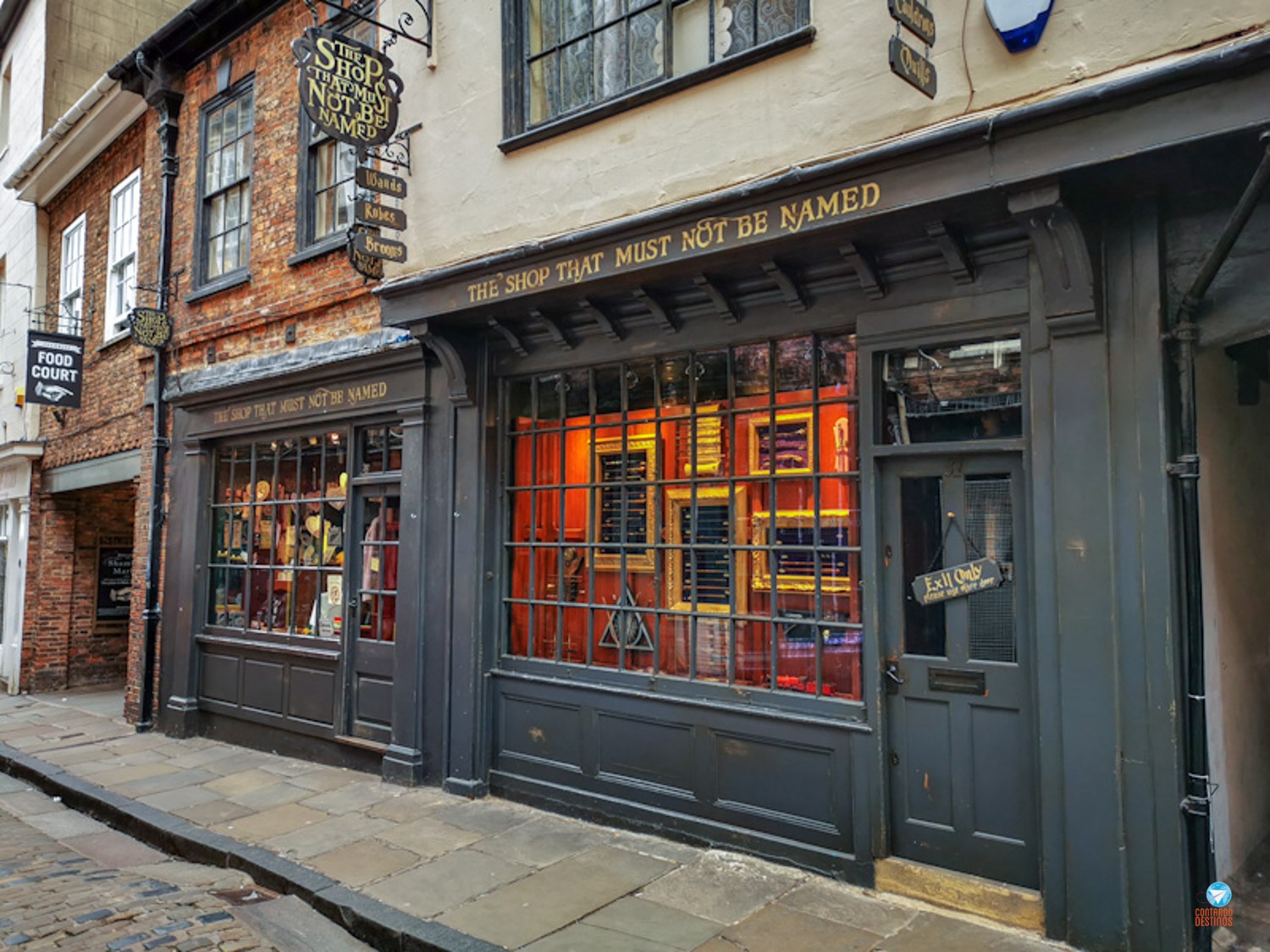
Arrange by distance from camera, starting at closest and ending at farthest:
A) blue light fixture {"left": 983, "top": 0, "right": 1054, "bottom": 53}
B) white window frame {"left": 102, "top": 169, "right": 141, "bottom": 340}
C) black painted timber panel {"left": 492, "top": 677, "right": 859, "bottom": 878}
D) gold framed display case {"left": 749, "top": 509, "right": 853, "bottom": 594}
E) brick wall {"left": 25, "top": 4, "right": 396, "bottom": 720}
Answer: blue light fixture {"left": 983, "top": 0, "right": 1054, "bottom": 53}, black painted timber panel {"left": 492, "top": 677, "right": 859, "bottom": 878}, gold framed display case {"left": 749, "top": 509, "right": 853, "bottom": 594}, brick wall {"left": 25, "top": 4, "right": 396, "bottom": 720}, white window frame {"left": 102, "top": 169, "right": 141, "bottom": 340}

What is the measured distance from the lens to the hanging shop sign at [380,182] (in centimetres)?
671

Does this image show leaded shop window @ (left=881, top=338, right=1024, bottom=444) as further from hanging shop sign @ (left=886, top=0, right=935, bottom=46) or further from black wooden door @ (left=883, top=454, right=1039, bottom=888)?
hanging shop sign @ (left=886, top=0, right=935, bottom=46)

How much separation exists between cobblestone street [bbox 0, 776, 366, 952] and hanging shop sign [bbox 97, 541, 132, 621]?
25.7 ft

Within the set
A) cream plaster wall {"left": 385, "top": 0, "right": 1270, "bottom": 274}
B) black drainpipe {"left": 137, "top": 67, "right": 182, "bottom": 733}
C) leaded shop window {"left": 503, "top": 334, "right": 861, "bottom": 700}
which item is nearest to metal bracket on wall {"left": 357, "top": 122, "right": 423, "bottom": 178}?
cream plaster wall {"left": 385, "top": 0, "right": 1270, "bottom": 274}

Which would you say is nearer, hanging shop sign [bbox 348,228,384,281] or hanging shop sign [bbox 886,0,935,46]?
hanging shop sign [bbox 886,0,935,46]

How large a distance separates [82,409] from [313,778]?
7393 millimetres

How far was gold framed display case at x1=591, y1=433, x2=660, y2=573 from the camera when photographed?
6203mm

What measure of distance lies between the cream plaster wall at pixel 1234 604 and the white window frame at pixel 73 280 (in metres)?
13.4

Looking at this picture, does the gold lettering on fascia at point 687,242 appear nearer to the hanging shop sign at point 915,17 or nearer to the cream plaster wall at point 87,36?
the hanging shop sign at point 915,17

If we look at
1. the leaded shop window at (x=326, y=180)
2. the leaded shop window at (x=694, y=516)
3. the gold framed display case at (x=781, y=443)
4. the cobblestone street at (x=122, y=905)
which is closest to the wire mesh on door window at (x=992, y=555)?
the leaded shop window at (x=694, y=516)

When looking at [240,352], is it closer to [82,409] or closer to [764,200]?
[82,409]

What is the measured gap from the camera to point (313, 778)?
303 inches

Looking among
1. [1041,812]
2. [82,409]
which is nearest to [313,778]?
[1041,812]
